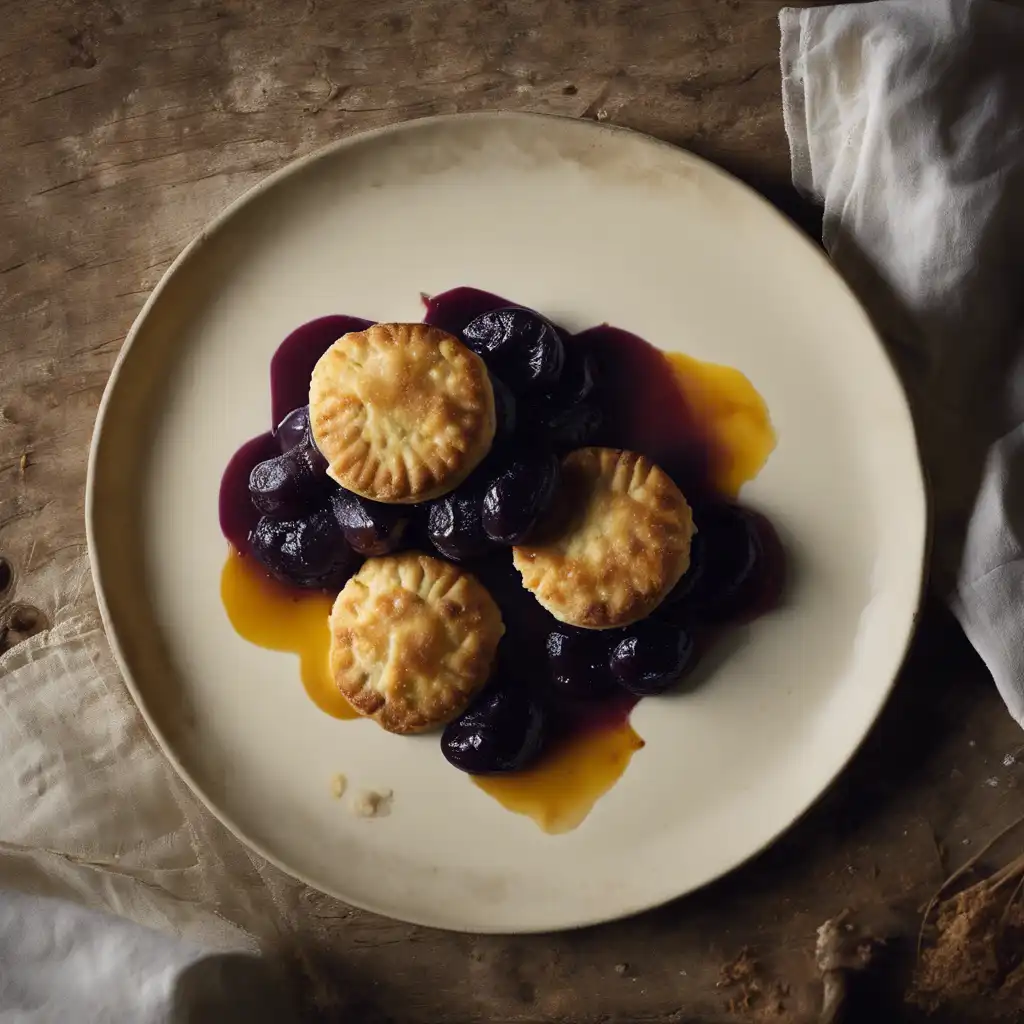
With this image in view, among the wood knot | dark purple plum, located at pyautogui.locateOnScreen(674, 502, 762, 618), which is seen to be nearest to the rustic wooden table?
the wood knot

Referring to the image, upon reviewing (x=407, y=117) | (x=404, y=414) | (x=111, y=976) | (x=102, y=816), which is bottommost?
(x=111, y=976)

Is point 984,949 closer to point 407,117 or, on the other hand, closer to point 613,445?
point 613,445

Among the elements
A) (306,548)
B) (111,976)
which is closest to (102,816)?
(111,976)

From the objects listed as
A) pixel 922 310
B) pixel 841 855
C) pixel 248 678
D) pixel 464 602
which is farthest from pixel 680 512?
pixel 248 678

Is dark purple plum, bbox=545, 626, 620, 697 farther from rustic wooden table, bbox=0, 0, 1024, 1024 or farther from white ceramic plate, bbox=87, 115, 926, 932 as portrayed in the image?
rustic wooden table, bbox=0, 0, 1024, 1024

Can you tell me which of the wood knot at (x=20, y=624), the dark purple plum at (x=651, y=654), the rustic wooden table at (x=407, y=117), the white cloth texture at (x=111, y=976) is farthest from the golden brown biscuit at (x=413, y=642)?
the wood knot at (x=20, y=624)

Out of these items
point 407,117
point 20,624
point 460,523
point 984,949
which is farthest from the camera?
point 20,624
